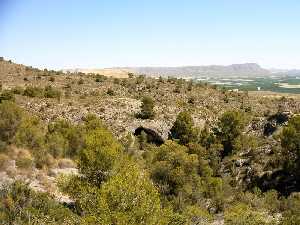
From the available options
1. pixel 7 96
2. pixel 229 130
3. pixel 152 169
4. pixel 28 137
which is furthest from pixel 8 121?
pixel 229 130

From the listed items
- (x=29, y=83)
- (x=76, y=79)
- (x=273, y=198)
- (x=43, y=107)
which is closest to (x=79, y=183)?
(x=273, y=198)

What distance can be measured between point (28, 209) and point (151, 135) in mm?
42292

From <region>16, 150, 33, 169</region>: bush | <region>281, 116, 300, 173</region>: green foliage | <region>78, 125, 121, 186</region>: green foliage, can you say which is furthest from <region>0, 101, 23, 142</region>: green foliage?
<region>281, 116, 300, 173</region>: green foliage

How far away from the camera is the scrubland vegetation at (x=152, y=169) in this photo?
2897 centimetres

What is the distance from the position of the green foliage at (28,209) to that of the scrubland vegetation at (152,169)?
8 centimetres

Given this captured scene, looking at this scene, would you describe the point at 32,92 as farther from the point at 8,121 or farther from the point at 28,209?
the point at 28,209

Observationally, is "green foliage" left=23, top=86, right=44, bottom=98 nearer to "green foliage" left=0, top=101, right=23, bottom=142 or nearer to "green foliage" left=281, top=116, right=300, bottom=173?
"green foliage" left=0, top=101, right=23, bottom=142

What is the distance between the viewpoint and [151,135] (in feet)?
238

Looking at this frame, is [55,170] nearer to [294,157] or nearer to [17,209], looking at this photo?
[17,209]

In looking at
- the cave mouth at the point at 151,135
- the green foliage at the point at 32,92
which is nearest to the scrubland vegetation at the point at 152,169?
the green foliage at the point at 32,92

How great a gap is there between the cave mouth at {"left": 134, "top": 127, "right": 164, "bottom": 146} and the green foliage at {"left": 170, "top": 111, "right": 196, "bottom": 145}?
7.40ft

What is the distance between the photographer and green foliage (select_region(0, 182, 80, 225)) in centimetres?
3012

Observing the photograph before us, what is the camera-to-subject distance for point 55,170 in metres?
48.6

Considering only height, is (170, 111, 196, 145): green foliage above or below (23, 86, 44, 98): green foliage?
below
